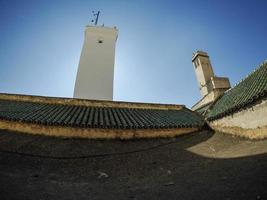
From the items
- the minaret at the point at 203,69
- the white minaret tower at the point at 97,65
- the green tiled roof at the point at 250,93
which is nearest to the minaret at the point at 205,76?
the minaret at the point at 203,69

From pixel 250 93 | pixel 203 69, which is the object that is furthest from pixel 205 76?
pixel 250 93

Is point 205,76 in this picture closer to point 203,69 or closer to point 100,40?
point 203,69

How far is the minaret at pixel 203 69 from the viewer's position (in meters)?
18.6

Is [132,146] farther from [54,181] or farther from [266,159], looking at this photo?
[266,159]

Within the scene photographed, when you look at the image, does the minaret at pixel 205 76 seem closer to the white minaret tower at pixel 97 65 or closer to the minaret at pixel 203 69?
the minaret at pixel 203 69

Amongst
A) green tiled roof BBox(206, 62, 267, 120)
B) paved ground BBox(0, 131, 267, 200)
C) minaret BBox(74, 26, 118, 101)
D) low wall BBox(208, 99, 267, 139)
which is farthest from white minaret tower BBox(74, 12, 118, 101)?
low wall BBox(208, 99, 267, 139)

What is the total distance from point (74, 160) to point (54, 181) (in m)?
1.45

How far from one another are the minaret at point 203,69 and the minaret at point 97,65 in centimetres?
845

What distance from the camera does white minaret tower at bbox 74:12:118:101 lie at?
49.2 ft

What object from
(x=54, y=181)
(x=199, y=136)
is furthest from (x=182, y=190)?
(x=199, y=136)

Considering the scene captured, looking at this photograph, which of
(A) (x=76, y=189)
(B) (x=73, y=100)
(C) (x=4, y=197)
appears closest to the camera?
(C) (x=4, y=197)

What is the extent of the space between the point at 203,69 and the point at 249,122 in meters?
12.4

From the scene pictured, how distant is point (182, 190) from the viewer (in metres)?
4.22

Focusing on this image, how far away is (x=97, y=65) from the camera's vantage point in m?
16.1
